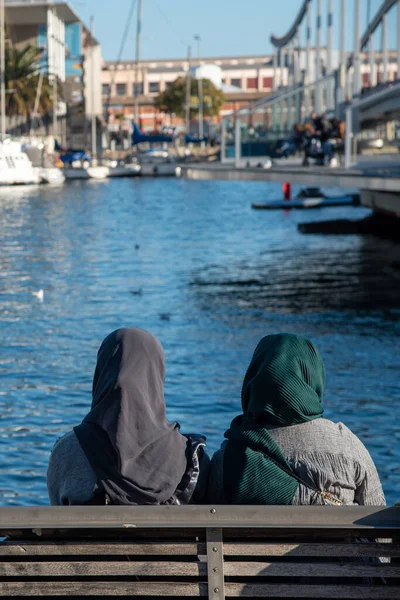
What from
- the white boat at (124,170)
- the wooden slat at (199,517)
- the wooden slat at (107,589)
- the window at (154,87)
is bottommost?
the white boat at (124,170)

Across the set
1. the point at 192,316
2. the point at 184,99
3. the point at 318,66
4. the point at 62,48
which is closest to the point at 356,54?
the point at 318,66

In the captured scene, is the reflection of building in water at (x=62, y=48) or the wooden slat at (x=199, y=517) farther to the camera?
the reflection of building in water at (x=62, y=48)

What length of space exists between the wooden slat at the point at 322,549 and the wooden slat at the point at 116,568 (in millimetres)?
160

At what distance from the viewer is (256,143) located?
93.2 feet

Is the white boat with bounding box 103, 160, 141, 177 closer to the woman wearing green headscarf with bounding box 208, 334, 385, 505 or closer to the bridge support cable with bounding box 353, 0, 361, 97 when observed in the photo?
the bridge support cable with bounding box 353, 0, 361, 97

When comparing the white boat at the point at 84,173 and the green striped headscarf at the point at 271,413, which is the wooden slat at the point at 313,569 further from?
the white boat at the point at 84,173

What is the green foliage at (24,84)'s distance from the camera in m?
99.7

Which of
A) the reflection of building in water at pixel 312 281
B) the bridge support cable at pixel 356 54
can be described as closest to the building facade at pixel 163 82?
the bridge support cable at pixel 356 54

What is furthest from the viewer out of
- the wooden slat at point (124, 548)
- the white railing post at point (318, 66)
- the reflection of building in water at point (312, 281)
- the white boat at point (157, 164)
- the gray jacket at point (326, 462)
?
the white boat at point (157, 164)

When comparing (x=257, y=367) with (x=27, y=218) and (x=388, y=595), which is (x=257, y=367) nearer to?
(x=388, y=595)

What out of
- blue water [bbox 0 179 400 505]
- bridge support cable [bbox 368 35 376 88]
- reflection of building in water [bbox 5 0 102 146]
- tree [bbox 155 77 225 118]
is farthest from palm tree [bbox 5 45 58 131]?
blue water [bbox 0 179 400 505]

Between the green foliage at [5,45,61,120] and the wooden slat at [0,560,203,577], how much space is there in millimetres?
97021

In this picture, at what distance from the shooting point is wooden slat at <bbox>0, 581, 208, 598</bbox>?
11.1 feet

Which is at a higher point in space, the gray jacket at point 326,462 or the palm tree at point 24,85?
the palm tree at point 24,85
